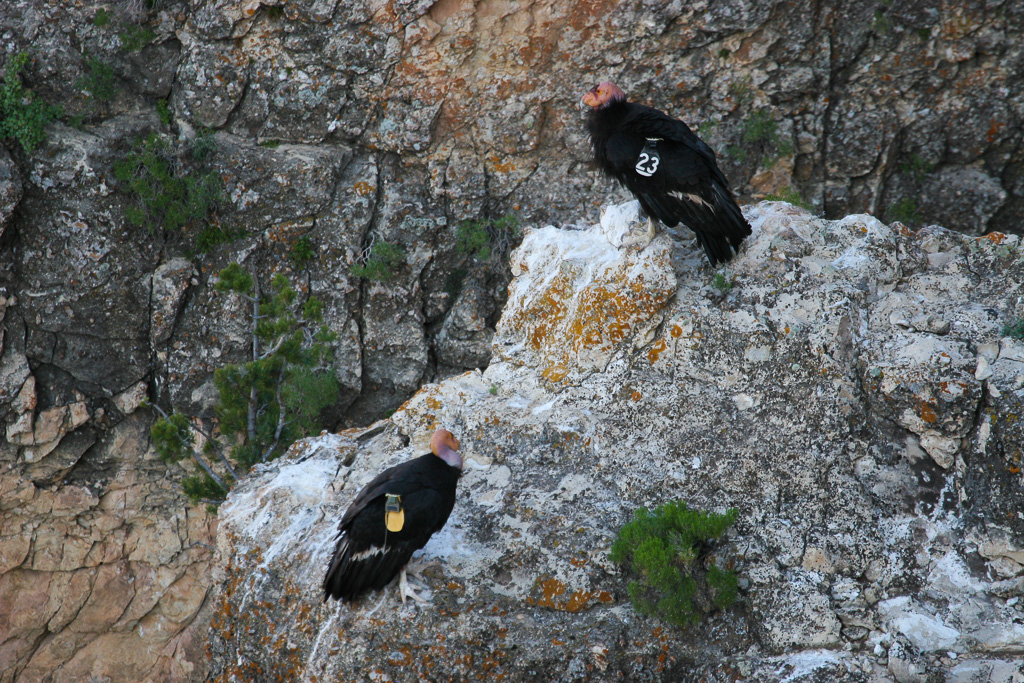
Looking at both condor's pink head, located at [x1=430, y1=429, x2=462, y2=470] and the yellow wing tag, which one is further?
condor's pink head, located at [x1=430, y1=429, x2=462, y2=470]

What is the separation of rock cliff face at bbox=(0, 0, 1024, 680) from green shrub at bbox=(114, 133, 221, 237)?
0.17 m

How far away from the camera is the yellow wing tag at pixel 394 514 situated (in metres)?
3.35

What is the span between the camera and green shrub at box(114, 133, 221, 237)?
9.03 metres

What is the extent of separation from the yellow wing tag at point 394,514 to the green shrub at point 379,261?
6.17m

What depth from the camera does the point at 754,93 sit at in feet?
28.6

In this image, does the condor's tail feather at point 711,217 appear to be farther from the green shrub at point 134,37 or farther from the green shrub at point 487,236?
the green shrub at point 134,37

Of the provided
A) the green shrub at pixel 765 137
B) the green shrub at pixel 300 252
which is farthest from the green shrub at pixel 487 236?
the green shrub at pixel 765 137

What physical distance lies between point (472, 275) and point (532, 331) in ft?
16.1

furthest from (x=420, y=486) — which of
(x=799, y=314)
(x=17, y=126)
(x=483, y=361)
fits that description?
(x=17, y=126)

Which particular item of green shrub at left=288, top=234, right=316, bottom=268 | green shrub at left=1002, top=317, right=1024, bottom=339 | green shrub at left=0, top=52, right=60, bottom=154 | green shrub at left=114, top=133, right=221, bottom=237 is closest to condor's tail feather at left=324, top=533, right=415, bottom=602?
green shrub at left=1002, top=317, right=1024, bottom=339

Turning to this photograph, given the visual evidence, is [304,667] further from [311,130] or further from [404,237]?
[311,130]

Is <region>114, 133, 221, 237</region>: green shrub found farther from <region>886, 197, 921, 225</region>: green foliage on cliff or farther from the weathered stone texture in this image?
<region>886, 197, 921, 225</region>: green foliage on cliff

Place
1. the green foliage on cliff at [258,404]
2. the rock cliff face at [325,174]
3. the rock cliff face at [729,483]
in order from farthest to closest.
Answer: the rock cliff face at [325,174], the green foliage on cliff at [258,404], the rock cliff face at [729,483]

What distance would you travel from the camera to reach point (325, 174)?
9.30 meters
